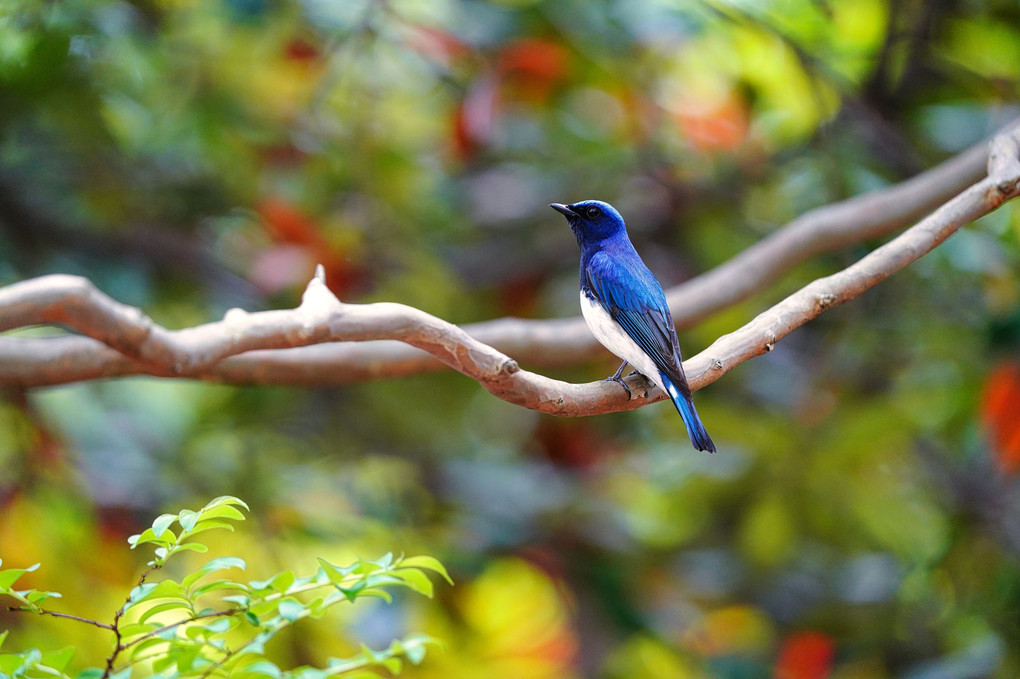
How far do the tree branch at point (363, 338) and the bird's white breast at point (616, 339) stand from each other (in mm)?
54

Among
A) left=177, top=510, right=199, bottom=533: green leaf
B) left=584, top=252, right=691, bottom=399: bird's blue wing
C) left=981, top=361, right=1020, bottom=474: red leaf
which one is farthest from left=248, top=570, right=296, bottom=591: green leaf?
left=981, top=361, right=1020, bottom=474: red leaf

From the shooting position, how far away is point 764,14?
4.17m

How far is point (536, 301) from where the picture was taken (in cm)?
472

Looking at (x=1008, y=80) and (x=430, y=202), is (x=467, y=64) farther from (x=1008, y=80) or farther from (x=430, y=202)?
(x=1008, y=80)

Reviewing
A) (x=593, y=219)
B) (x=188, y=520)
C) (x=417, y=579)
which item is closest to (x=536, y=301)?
(x=593, y=219)

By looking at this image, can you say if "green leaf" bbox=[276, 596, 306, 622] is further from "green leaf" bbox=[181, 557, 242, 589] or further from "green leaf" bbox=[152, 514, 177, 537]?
"green leaf" bbox=[152, 514, 177, 537]

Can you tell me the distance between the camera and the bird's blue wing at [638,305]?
238cm

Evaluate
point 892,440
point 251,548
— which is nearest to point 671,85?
point 892,440

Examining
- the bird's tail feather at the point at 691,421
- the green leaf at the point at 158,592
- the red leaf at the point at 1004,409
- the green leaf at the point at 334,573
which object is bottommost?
the green leaf at the point at 334,573

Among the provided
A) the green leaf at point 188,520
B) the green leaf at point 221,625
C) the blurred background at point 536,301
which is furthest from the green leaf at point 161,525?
the blurred background at point 536,301

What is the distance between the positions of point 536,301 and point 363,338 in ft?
8.93

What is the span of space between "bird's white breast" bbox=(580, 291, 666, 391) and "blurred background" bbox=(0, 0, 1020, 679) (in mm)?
1254

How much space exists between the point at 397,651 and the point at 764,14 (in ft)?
12.1

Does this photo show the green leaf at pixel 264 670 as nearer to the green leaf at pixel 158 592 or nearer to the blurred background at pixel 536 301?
the green leaf at pixel 158 592
